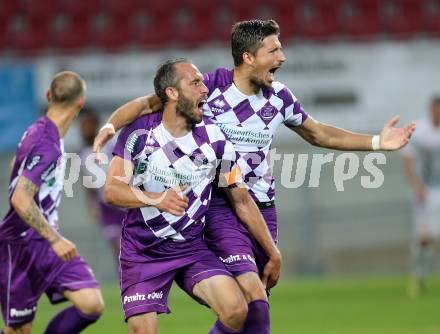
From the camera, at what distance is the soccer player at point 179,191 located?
625 cm

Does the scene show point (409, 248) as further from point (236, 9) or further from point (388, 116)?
point (236, 9)

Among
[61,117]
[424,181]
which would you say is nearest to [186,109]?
[61,117]

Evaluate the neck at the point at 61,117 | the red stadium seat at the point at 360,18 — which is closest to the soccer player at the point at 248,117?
the neck at the point at 61,117

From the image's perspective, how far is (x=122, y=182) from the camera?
20.1ft

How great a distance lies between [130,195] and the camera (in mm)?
6047

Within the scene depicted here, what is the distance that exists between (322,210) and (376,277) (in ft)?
3.95

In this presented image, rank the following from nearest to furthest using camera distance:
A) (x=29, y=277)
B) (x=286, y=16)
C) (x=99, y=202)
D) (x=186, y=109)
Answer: (x=186, y=109), (x=29, y=277), (x=99, y=202), (x=286, y=16)

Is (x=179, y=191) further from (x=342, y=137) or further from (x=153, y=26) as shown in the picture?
(x=153, y=26)

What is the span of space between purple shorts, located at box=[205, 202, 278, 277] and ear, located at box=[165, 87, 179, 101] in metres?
0.78

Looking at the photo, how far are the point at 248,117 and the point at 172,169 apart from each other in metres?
0.68

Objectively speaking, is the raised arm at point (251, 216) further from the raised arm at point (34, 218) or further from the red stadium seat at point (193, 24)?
the red stadium seat at point (193, 24)

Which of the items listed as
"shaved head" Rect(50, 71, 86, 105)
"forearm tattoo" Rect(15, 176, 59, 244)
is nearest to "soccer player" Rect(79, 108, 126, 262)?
"shaved head" Rect(50, 71, 86, 105)

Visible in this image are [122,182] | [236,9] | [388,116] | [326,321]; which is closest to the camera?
[122,182]

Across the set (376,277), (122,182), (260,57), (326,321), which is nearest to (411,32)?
(376,277)
